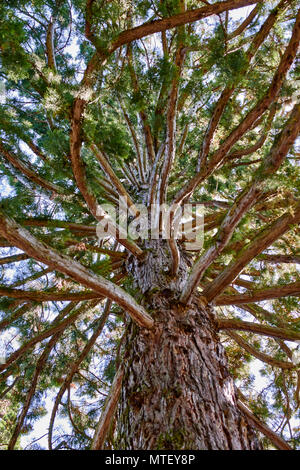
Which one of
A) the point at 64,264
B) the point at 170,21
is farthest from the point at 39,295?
the point at 170,21

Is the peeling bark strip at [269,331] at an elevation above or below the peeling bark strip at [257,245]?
below

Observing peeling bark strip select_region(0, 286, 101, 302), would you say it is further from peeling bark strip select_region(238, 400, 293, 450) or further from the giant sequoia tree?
peeling bark strip select_region(238, 400, 293, 450)

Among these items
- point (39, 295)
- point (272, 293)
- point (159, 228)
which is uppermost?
point (159, 228)

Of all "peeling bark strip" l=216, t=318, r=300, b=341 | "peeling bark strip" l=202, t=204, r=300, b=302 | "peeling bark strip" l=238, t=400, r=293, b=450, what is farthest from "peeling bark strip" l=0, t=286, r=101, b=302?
"peeling bark strip" l=238, t=400, r=293, b=450

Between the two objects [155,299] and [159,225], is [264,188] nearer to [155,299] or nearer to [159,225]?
[155,299]

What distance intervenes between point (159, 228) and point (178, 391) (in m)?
2.08

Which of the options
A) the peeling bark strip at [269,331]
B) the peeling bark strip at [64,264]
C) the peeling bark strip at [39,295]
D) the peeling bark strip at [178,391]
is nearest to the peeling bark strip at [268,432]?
the peeling bark strip at [269,331]

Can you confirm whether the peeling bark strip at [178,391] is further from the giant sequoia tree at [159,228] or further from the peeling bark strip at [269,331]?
the peeling bark strip at [269,331]

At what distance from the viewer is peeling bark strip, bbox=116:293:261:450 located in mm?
1716

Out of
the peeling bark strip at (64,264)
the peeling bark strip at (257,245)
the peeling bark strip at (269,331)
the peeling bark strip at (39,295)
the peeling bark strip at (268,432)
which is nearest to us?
the peeling bark strip at (64,264)

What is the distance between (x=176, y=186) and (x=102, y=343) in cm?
319

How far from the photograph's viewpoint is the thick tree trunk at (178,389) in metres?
1.72

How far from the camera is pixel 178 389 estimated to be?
6.33ft

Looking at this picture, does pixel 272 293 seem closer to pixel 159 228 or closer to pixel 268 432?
pixel 268 432
